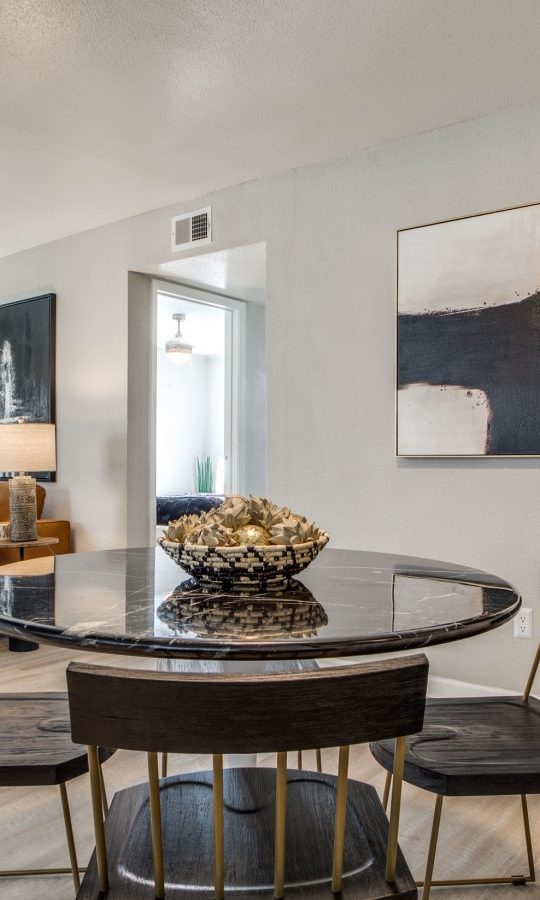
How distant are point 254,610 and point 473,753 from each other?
1.79ft

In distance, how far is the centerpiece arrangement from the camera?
134 centimetres

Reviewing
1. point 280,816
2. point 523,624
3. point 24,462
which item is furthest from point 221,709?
point 24,462

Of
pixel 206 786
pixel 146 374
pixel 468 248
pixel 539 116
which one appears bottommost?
pixel 206 786

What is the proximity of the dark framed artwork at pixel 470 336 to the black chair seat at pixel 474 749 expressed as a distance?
141cm

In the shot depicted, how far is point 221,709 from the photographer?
839 millimetres

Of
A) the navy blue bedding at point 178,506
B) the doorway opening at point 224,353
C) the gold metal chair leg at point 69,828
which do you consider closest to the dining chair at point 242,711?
the gold metal chair leg at point 69,828

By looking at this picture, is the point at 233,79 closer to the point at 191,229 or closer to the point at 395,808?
the point at 191,229

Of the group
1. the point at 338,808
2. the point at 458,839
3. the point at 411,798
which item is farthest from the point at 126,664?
the point at 338,808

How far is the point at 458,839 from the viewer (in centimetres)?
196

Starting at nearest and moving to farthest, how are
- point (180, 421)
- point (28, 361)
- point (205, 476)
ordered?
point (28, 361) < point (205, 476) < point (180, 421)

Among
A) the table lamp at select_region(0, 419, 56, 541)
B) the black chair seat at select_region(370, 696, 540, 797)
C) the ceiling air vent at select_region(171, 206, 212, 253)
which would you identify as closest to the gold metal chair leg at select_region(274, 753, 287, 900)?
the black chair seat at select_region(370, 696, 540, 797)

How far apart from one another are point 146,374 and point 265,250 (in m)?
1.19

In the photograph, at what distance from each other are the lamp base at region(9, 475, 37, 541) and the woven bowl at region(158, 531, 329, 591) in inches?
105

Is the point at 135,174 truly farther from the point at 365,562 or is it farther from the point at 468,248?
the point at 365,562
